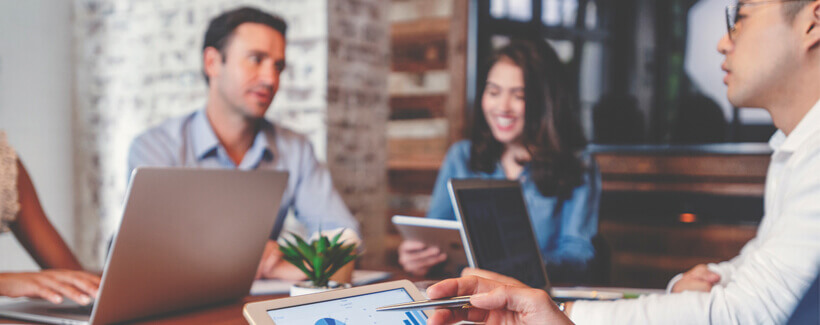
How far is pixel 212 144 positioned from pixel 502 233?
1183mm

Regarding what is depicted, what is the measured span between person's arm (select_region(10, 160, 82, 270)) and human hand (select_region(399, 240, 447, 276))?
92cm

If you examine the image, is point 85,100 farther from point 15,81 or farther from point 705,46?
point 705,46

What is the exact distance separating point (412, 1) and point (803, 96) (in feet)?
8.14

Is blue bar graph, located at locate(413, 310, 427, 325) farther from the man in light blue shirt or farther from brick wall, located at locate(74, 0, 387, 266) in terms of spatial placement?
brick wall, located at locate(74, 0, 387, 266)

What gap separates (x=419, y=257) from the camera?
175cm

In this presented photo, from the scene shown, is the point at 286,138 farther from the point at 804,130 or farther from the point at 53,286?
the point at 804,130

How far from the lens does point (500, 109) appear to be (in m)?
2.30

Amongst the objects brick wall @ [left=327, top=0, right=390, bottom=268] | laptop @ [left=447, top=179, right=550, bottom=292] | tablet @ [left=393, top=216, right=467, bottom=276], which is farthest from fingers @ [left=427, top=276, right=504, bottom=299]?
brick wall @ [left=327, top=0, right=390, bottom=268]

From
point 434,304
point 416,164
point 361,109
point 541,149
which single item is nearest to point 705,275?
point 541,149

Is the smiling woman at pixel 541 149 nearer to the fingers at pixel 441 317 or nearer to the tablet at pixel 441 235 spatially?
the tablet at pixel 441 235

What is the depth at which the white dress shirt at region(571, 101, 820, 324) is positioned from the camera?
1072 mm

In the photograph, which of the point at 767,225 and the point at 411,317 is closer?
the point at 411,317

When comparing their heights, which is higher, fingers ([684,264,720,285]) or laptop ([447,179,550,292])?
laptop ([447,179,550,292])

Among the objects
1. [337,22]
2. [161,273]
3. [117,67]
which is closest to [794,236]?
[161,273]
